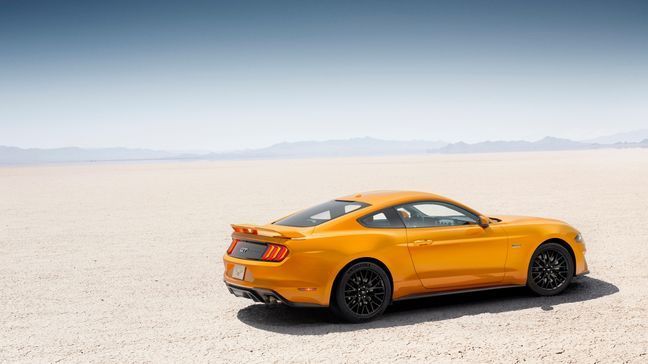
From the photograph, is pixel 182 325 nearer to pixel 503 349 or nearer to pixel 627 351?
pixel 503 349

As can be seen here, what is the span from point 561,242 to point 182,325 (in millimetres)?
4317

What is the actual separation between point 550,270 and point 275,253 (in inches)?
131

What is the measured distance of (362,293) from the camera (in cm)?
707

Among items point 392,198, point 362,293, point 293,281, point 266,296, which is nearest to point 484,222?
point 392,198

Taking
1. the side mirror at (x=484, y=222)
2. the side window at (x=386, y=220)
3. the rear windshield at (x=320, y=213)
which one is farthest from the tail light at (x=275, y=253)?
the side mirror at (x=484, y=222)

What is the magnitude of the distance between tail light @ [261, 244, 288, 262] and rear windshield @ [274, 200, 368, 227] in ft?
1.83

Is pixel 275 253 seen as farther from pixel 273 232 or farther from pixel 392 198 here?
pixel 392 198

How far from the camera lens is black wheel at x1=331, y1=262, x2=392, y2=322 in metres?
6.96

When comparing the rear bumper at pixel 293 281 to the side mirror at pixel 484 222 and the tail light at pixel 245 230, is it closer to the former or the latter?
the tail light at pixel 245 230

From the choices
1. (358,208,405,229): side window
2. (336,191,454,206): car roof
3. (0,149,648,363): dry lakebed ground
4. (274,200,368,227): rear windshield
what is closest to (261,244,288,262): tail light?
(274,200,368,227): rear windshield

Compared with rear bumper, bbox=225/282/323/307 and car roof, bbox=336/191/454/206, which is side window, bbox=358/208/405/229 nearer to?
car roof, bbox=336/191/454/206

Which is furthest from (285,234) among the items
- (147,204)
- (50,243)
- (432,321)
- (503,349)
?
(147,204)

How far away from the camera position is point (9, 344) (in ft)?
22.1

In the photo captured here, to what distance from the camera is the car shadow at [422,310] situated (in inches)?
281
